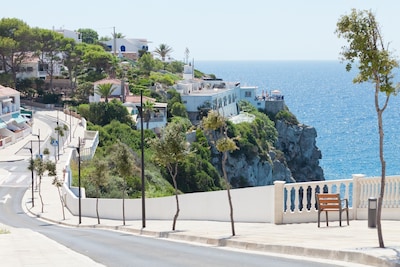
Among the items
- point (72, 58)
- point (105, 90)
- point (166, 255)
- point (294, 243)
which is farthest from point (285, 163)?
point (294, 243)

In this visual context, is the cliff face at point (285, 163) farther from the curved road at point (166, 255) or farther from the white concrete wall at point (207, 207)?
the curved road at point (166, 255)

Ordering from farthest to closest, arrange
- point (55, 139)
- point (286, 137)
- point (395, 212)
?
point (286, 137) → point (55, 139) → point (395, 212)

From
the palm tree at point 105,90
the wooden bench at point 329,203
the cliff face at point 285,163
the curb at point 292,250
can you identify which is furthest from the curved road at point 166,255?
the palm tree at point 105,90

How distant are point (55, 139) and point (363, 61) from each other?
255 feet

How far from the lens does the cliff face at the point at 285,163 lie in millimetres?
101312

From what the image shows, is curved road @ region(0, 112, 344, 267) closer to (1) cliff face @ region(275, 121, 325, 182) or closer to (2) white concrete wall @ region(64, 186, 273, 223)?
(2) white concrete wall @ region(64, 186, 273, 223)

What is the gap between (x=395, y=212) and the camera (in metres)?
21.7

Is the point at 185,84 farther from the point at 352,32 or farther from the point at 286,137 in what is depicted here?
the point at 352,32

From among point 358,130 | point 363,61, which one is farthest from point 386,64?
point 358,130

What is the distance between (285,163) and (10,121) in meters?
38.4

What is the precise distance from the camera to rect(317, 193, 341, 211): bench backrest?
21516 mm

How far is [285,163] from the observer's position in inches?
4493

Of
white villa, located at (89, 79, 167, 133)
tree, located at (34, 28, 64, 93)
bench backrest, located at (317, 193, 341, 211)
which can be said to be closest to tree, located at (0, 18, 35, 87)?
tree, located at (34, 28, 64, 93)

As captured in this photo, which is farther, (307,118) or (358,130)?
(307,118)
